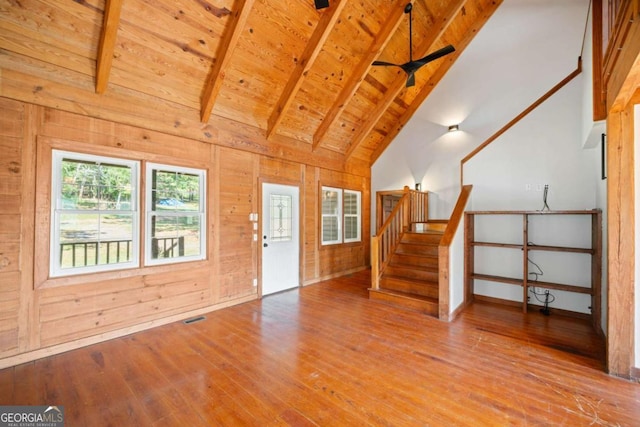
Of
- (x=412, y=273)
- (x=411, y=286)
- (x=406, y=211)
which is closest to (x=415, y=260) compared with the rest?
(x=412, y=273)

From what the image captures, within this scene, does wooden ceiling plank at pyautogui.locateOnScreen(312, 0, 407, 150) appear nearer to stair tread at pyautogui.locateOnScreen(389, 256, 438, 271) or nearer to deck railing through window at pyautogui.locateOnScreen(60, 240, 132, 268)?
stair tread at pyautogui.locateOnScreen(389, 256, 438, 271)

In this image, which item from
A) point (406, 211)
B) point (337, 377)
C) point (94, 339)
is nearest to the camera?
point (337, 377)

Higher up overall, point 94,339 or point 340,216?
point 340,216

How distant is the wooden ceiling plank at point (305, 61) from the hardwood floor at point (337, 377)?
10.7 ft

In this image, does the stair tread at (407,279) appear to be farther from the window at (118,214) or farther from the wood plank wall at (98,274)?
the window at (118,214)

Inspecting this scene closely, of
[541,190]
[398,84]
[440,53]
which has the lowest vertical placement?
[541,190]

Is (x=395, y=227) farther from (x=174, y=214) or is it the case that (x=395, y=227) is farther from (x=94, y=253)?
(x=94, y=253)

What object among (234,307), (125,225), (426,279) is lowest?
(234,307)

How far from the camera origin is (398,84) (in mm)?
5398

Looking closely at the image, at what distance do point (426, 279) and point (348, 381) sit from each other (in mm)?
2693

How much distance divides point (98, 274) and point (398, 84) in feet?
18.6

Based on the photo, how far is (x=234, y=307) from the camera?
13.9 ft

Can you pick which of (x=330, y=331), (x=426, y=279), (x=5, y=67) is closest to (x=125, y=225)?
(x=5, y=67)

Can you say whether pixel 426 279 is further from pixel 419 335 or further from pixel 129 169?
pixel 129 169
